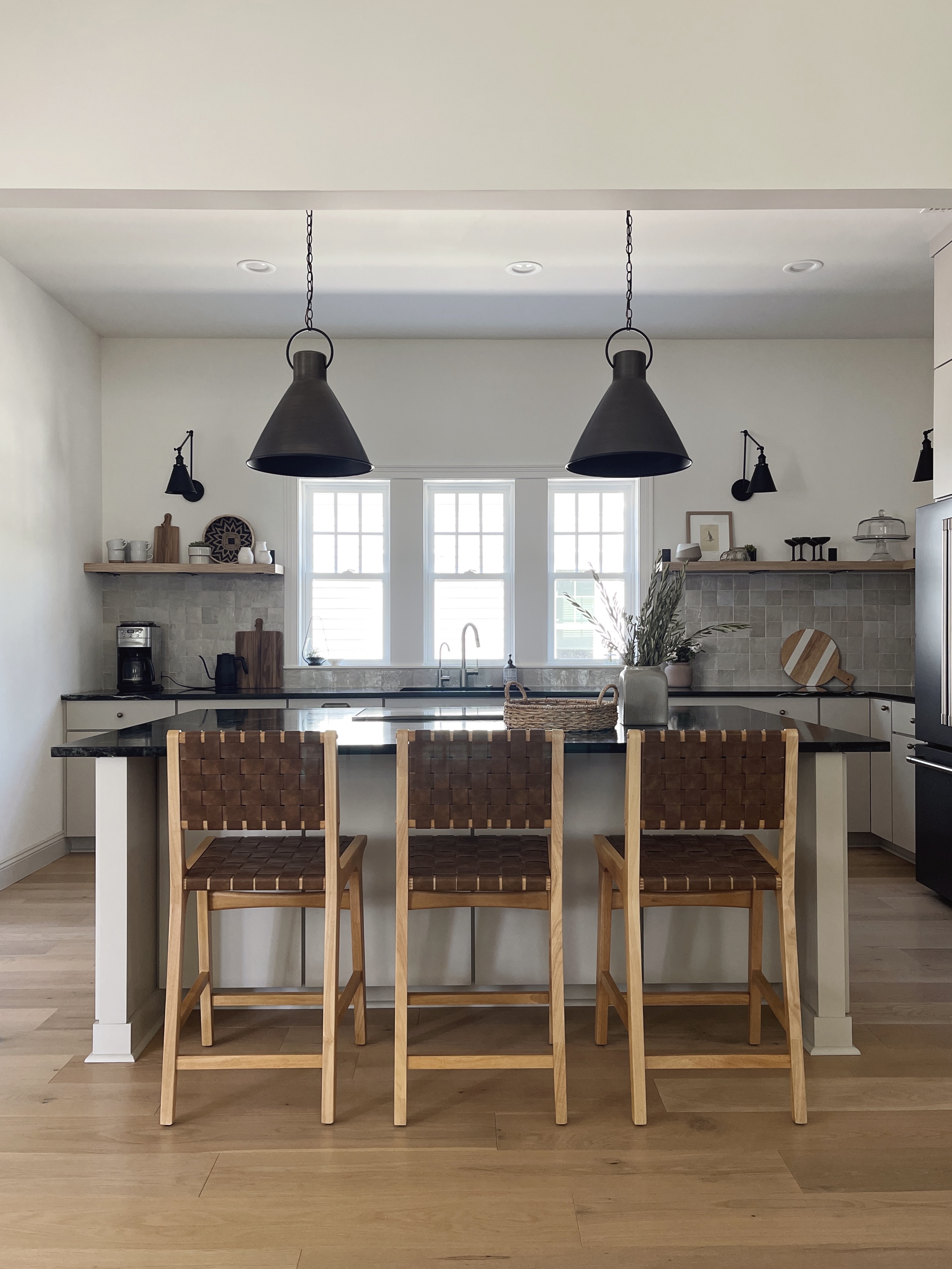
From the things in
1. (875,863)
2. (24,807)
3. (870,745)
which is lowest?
(875,863)

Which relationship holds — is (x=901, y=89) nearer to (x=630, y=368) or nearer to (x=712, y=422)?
(x=630, y=368)

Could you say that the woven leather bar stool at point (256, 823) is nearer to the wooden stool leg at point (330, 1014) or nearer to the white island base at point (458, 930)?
the wooden stool leg at point (330, 1014)

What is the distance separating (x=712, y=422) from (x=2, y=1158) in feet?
16.9

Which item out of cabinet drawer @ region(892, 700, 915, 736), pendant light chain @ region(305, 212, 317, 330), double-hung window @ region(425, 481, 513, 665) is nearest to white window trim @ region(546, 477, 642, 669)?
double-hung window @ region(425, 481, 513, 665)

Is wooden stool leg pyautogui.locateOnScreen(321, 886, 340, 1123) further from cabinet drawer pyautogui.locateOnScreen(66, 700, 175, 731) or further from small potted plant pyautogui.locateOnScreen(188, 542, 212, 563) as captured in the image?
small potted plant pyautogui.locateOnScreen(188, 542, 212, 563)

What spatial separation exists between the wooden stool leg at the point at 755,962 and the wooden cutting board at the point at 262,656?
11.9 ft

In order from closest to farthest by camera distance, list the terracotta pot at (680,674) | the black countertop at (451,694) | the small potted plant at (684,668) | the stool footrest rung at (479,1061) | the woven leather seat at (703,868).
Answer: the stool footrest rung at (479,1061) → the woven leather seat at (703,868) → the black countertop at (451,694) → the small potted plant at (684,668) → the terracotta pot at (680,674)

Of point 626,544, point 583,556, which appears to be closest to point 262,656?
point 583,556

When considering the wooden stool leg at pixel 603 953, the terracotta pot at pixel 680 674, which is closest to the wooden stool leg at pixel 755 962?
the wooden stool leg at pixel 603 953

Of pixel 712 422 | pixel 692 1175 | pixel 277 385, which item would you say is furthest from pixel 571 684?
pixel 692 1175

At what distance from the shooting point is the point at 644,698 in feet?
9.77

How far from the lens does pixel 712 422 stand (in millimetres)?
5648

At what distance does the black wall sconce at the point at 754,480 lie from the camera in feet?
18.0

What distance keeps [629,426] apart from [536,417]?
290cm
